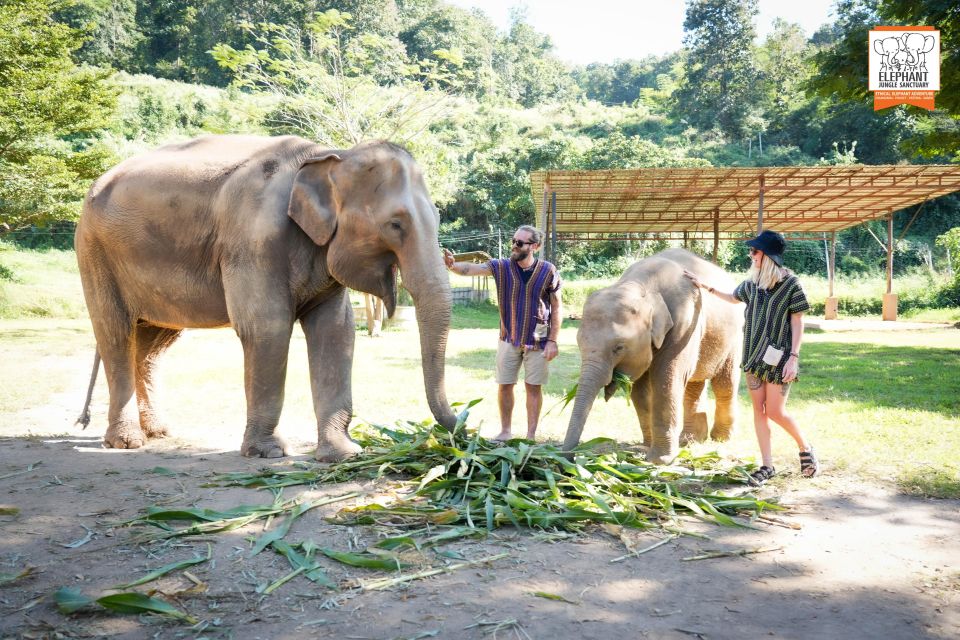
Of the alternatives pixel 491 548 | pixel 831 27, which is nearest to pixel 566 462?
pixel 491 548

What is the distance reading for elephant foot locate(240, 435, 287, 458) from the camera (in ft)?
17.4

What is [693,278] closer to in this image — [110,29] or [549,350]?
[549,350]

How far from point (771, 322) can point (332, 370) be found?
3.18m

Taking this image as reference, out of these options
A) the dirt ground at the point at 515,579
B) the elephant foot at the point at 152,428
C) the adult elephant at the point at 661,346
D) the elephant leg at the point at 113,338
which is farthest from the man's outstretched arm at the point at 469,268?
the elephant foot at the point at 152,428

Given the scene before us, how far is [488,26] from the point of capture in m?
84.2

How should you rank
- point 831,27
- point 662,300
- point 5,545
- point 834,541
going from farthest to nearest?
point 831,27 < point 662,300 < point 834,541 < point 5,545

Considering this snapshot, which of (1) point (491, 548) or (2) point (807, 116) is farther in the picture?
(2) point (807, 116)

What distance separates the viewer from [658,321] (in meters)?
5.41

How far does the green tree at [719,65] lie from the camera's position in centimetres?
5500

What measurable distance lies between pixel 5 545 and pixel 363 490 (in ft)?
5.94

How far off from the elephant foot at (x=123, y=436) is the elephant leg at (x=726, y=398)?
16.1ft

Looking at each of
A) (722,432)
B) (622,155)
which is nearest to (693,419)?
(722,432)

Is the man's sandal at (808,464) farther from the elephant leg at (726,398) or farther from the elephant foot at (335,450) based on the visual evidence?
the elephant foot at (335,450)

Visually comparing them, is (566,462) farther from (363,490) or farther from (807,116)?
(807,116)
